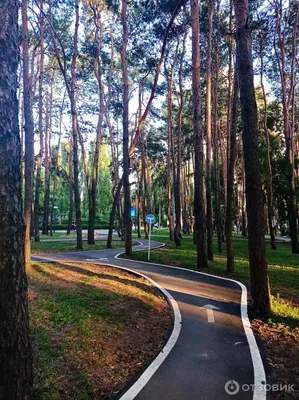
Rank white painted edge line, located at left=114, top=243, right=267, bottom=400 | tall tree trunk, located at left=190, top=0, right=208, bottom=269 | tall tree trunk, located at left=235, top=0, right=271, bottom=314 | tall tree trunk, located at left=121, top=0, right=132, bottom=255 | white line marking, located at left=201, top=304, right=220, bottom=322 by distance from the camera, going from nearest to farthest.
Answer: white painted edge line, located at left=114, top=243, right=267, bottom=400 → white line marking, located at left=201, top=304, right=220, bottom=322 → tall tree trunk, located at left=235, top=0, right=271, bottom=314 → tall tree trunk, located at left=190, top=0, right=208, bottom=269 → tall tree trunk, located at left=121, top=0, right=132, bottom=255

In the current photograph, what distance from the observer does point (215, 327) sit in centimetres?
695

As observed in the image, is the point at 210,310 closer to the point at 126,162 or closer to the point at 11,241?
the point at 11,241

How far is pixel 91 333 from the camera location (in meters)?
5.95

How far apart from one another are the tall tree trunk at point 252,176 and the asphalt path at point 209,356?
717 mm

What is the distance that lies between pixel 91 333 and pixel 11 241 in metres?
3.43

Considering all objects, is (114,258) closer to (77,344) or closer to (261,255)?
(261,255)

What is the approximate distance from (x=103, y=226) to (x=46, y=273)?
177 ft

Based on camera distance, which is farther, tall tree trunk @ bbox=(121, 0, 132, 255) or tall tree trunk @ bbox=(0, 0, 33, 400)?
tall tree trunk @ bbox=(121, 0, 132, 255)

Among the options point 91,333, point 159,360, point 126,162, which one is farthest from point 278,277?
point 126,162

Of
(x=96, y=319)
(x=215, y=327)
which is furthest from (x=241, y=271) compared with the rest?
(x=96, y=319)

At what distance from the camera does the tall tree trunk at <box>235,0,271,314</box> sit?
26.2 ft

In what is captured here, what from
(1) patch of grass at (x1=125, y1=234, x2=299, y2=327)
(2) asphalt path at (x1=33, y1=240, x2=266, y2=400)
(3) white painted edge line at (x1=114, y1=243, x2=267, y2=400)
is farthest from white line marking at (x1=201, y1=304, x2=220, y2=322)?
(1) patch of grass at (x1=125, y1=234, x2=299, y2=327)

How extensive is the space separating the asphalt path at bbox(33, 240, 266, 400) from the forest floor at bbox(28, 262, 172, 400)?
0.42 metres

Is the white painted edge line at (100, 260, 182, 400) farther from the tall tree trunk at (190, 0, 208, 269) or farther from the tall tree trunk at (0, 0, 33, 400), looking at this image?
the tall tree trunk at (190, 0, 208, 269)
